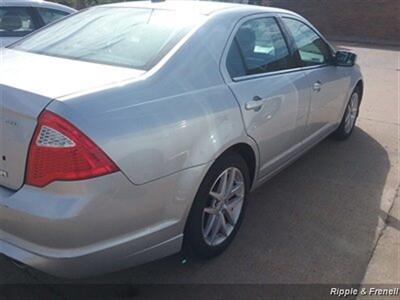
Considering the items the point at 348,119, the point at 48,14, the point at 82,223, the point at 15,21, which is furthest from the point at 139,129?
the point at 48,14

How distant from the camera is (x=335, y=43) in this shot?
58.5ft

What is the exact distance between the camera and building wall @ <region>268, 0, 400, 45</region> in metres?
17.9

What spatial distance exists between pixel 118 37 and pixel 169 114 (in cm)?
84

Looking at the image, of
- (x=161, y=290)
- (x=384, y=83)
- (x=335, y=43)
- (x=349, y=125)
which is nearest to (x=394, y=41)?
(x=335, y=43)

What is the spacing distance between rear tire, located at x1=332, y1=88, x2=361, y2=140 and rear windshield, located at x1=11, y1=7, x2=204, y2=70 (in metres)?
2.85

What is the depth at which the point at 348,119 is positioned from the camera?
5250mm

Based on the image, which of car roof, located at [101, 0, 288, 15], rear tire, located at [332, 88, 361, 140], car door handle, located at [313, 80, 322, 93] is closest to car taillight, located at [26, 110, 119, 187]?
car roof, located at [101, 0, 288, 15]

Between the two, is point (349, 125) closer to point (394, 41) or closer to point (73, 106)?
point (73, 106)

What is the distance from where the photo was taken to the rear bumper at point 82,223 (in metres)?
Result: 1.98

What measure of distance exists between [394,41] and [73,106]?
18548 millimetres

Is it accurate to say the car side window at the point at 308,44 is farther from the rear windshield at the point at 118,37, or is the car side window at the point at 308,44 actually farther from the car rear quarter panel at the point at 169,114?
the rear windshield at the point at 118,37

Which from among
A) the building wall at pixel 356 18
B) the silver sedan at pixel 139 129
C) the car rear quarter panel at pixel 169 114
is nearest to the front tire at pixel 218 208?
the silver sedan at pixel 139 129

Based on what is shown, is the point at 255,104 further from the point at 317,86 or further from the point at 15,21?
the point at 15,21

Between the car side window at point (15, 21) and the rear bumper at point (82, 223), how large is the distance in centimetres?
540
